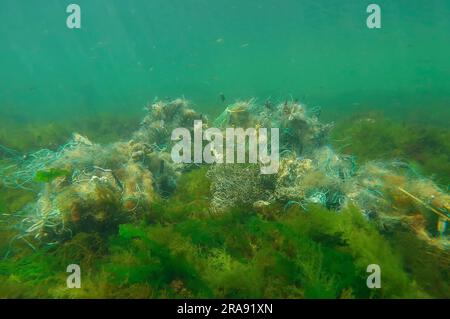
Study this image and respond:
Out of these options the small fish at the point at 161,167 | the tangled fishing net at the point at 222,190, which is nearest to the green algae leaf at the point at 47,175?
the tangled fishing net at the point at 222,190

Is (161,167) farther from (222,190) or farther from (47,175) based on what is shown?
(47,175)

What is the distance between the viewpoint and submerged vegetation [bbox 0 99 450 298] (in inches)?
142

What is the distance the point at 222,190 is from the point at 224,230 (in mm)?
1186

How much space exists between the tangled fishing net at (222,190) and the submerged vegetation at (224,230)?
0.8 inches

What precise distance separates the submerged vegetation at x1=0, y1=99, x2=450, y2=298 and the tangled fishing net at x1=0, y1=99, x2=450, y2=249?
0.07 ft

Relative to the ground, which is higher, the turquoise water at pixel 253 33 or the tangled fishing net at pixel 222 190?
the turquoise water at pixel 253 33

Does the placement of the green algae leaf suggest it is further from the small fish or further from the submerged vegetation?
the small fish

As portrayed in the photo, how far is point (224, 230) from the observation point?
4.68 m

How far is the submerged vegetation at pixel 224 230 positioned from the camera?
3.60 meters

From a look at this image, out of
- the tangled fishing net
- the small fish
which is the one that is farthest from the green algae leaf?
the small fish

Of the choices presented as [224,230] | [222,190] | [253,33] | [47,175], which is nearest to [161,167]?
[222,190]

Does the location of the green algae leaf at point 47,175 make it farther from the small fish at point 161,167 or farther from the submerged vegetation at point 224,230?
the small fish at point 161,167

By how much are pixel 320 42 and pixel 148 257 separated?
71207mm

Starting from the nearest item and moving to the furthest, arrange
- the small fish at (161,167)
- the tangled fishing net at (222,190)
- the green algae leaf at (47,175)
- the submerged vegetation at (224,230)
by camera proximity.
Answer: the submerged vegetation at (224,230) < the tangled fishing net at (222,190) < the green algae leaf at (47,175) < the small fish at (161,167)
